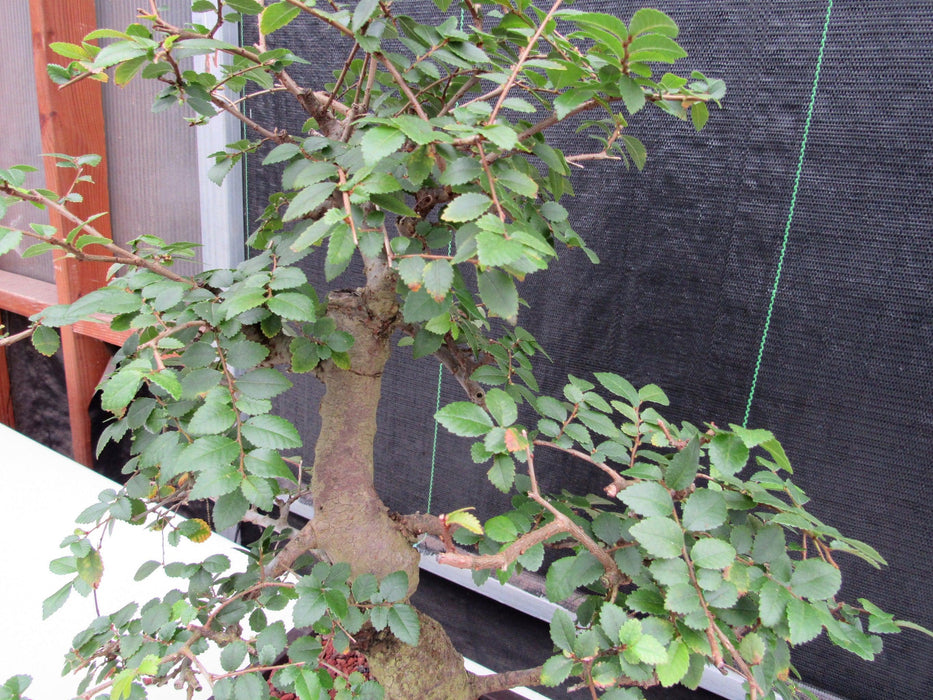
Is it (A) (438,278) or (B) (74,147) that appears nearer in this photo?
(A) (438,278)

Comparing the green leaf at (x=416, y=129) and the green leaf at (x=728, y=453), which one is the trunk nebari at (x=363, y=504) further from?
the green leaf at (x=728, y=453)

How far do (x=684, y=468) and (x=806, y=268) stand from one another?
1.87 ft

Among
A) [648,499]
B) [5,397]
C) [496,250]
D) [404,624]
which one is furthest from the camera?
[5,397]

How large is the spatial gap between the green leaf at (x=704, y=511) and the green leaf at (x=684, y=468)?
14mm

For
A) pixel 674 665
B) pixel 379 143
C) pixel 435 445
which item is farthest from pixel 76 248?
pixel 435 445

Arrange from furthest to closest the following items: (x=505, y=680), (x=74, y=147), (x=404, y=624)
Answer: (x=74, y=147) < (x=505, y=680) < (x=404, y=624)

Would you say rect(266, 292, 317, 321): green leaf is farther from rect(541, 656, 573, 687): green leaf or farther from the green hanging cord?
the green hanging cord

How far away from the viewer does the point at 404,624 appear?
1.97 feet

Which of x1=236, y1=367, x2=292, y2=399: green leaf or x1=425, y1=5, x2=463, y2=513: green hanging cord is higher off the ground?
x1=236, y1=367, x2=292, y2=399: green leaf

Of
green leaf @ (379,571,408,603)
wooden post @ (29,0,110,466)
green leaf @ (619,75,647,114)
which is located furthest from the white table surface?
green leaf @ (619,75,647,114)

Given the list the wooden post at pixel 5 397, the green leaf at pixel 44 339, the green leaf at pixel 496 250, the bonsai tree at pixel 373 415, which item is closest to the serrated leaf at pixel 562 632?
the bonsai tree at pixel 373 415

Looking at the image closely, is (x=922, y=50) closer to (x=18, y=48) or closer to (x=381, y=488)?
(x=381, y=488)

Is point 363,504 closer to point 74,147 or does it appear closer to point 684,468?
point 684,468

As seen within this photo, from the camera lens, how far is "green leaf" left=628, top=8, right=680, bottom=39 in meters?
0.43
